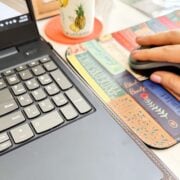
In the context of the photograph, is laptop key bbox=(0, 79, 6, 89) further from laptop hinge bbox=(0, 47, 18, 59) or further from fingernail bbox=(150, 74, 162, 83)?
fingernail bbox=(150, 74, 162, 83)

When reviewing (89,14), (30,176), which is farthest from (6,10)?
(30,176)

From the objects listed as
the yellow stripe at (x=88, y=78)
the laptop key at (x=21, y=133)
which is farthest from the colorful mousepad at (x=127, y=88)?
the laptop key at (x=21, y=133)

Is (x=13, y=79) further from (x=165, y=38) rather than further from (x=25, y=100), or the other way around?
(x=165, y=38)

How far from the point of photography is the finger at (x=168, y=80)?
403mm

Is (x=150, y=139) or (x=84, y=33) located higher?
(x=84, y=33)

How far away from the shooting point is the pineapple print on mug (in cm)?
49

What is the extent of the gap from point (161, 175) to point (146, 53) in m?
0.20

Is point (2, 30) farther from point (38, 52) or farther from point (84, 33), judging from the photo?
point (84, 33)

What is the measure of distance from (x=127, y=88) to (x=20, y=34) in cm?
18

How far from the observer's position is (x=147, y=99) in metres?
0.39

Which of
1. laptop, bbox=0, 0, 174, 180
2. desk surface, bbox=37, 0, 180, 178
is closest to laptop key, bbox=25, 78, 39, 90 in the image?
laptop, bbox=0, 0, 174, 180

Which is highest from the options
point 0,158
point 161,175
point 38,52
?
point 38,52

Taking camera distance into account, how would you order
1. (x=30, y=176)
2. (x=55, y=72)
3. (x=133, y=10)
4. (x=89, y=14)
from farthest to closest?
(x=133, y=10), (x=89, y=14), (x=55, y=72), (x=30, y=176)

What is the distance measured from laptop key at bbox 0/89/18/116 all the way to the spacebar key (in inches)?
1.4
